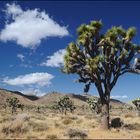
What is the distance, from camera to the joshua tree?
2264 centimetres

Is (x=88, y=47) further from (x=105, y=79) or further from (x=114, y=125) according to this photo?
(x=114, y=125)

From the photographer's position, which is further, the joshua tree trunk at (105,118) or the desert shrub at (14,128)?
the joshua tree trunk at (105,118)

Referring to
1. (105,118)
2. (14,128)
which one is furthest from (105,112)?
(14,128)

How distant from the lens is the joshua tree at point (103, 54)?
22.6 metres

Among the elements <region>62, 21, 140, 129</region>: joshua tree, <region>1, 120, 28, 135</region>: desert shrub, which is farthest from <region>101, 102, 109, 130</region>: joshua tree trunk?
<region>1, 120, 28, 135</region>: desert shrub

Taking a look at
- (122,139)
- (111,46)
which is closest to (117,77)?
(111,46)

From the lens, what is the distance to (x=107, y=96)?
23500 mm

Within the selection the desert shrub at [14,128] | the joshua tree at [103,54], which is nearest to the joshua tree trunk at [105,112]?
the joshua tree at [103,54]

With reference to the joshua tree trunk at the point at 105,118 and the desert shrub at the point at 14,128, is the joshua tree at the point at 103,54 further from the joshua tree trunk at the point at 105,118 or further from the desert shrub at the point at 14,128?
the desert shrub at the point at 14,128

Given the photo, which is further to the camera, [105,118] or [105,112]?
[105,112]

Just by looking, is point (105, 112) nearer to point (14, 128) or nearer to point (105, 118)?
point (105, 118)

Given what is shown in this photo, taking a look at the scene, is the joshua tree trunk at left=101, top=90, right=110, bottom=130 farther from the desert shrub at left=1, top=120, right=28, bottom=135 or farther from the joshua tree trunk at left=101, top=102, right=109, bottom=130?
the desert shrub at left=1, top=120, right=28, bottom=135

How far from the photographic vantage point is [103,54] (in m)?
23.2

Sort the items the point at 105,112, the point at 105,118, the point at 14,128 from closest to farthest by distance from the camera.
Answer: the point at 14,128, the point at 105,118, the point at 105,112
